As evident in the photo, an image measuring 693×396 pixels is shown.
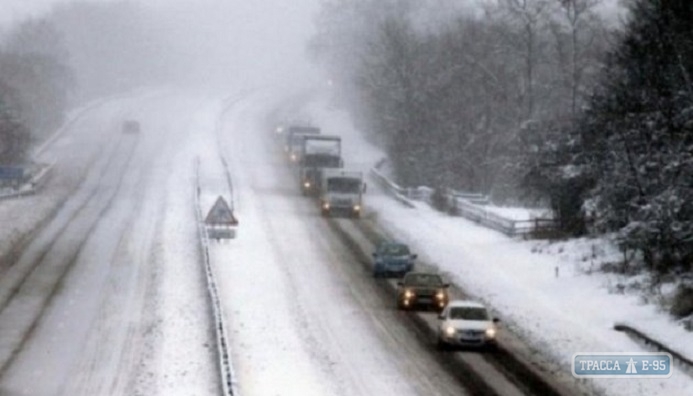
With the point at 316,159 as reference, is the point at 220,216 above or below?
below

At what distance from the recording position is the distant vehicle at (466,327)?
1330 inches

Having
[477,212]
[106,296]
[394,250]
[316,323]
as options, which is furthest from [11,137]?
[316,323]

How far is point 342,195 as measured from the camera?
66.2 meters

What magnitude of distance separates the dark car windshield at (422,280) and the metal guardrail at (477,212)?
1587 cm

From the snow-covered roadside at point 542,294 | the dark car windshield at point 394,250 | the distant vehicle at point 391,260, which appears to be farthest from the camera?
the dark car windshield at point 394,250

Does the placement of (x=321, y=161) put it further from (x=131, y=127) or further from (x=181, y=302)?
(x=131, y=127)

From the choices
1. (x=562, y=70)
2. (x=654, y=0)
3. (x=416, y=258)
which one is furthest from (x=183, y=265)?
(x=562, y=70)

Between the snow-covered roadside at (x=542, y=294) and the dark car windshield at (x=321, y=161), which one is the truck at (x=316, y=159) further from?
the snow-covered roadside at (x=542, y=294)

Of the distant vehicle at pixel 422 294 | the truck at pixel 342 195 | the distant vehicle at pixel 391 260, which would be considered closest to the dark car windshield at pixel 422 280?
the distant vehicle at pixel 422 294

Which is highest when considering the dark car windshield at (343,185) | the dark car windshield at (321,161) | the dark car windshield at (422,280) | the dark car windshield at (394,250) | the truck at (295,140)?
the truck at (295,140)

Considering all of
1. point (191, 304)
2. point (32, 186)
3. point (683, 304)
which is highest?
point (32, 186)

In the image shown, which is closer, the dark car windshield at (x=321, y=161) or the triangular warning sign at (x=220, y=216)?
the triangular warning sign at (x=220, y=216)

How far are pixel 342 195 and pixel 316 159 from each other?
12.2m

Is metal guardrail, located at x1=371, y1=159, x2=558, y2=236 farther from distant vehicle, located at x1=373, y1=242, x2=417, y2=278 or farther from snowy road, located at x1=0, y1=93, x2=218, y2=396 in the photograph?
snowy road, located at x1=0, y1=93, x2=218, y2=396
